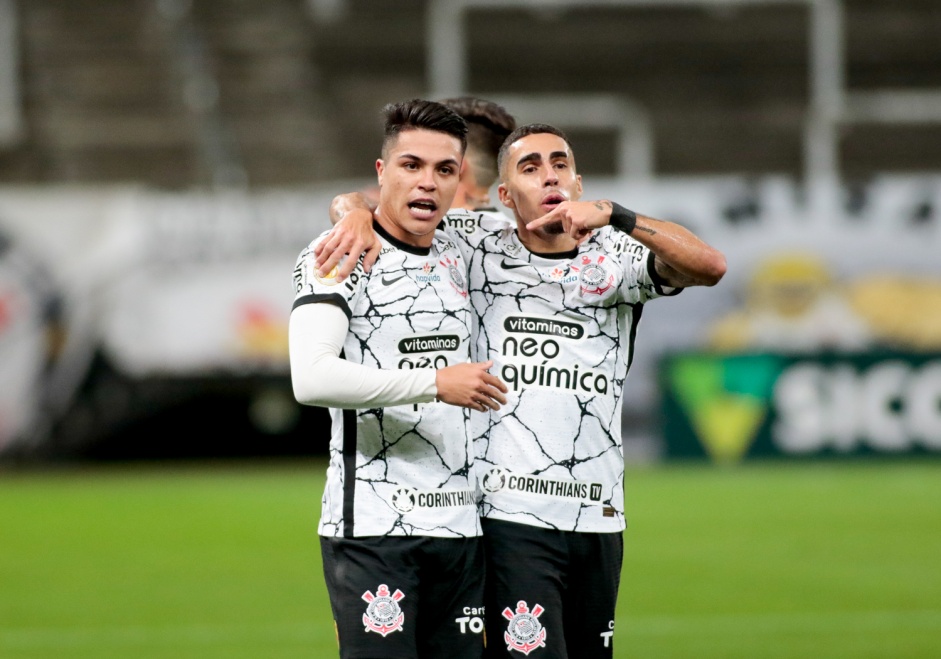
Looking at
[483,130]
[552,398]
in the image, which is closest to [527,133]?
[483,130]

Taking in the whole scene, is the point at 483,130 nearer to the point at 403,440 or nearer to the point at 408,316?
the point at 408,316

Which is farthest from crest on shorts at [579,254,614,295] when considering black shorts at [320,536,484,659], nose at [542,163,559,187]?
black shorts at [320,536,484,659]

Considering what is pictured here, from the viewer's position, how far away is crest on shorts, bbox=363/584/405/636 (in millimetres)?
4098

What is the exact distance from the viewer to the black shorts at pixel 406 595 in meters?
4.11

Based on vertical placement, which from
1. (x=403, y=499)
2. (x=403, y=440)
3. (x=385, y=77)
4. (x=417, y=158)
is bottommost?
(x=403, y=499)

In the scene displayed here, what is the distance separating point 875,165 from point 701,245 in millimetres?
20602

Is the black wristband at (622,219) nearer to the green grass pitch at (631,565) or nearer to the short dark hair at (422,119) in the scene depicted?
the short dark hair at (422,119)

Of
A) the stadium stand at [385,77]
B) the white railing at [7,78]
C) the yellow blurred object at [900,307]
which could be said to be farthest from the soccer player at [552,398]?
the white railing at [7,78]

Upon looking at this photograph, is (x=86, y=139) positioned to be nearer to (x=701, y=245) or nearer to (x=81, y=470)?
(x=81, y=470)

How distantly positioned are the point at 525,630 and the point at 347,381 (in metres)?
0.95

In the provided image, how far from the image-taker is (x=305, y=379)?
4.00m

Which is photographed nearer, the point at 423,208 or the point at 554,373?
the point at 423,208

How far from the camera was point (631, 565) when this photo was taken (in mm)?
10078

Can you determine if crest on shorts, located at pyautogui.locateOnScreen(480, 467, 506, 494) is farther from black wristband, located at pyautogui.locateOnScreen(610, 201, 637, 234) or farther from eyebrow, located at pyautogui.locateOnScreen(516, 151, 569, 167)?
eyebrow, located at pyautogui.locateOnScreen(516, 151, 569, 167)
